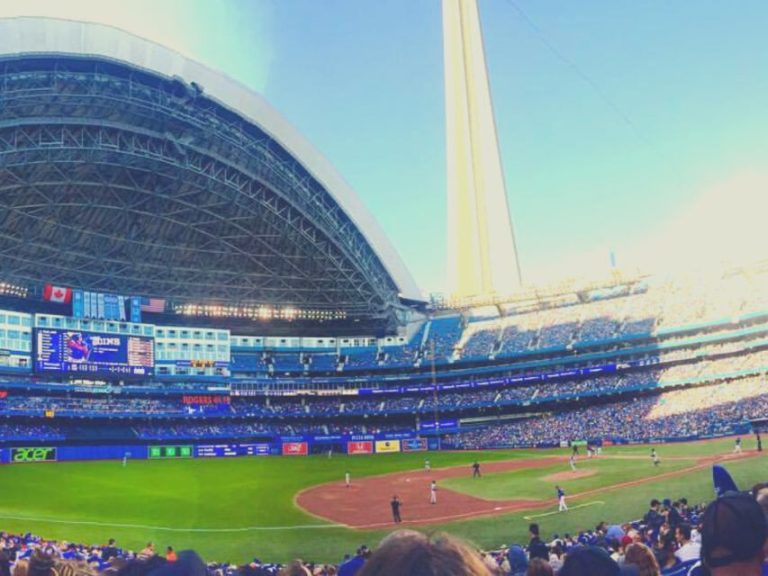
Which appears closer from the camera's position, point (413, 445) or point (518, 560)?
point (518, 560)

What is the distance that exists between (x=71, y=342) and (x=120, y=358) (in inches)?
191

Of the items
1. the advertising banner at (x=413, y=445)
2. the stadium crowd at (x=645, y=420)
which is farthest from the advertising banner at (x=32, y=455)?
the stadium crowd at (x=645, y=420)

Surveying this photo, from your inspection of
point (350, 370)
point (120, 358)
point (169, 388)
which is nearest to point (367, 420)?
point (350, 370)

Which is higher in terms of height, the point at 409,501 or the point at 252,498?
the point at 252,498

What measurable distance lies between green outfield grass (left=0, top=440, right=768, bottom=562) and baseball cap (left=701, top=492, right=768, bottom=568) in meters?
22.2

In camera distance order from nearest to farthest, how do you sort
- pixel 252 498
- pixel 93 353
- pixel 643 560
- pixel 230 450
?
pixel 643 560, pixel 252 498, pixel 93 353, pixel 230 450

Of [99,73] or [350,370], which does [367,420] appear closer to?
[350,370]

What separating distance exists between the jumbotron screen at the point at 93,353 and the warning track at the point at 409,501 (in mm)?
28146

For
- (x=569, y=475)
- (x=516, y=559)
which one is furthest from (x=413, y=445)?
(x=516, y=559)

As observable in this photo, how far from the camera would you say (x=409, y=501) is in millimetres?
37844

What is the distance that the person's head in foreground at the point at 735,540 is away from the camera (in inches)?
149

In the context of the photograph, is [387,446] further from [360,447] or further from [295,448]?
[295,448]

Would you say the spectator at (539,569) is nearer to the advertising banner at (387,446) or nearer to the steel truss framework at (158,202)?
the steel truss framework at (158,202)

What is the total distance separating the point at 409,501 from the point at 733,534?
35442 mm
